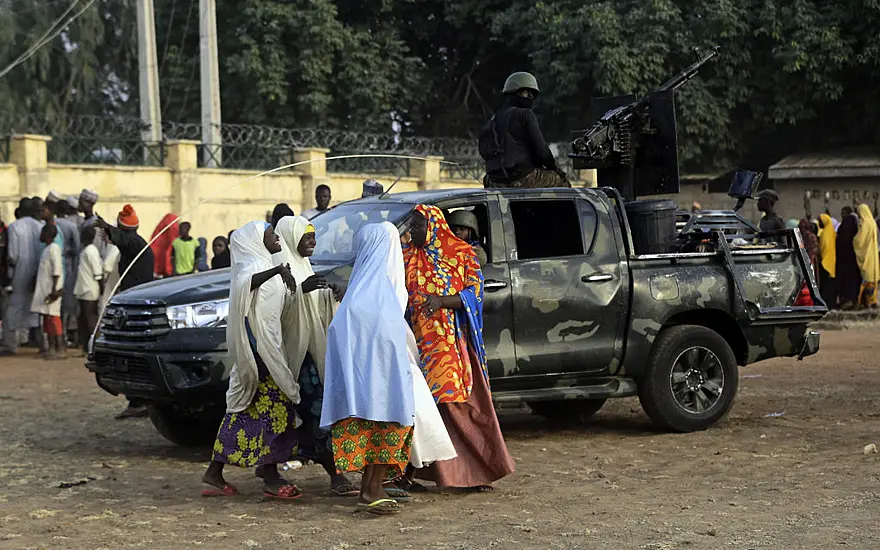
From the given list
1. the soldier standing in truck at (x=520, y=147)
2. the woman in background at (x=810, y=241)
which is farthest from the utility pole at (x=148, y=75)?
the soldier standing in truck at (x=520, y=147)

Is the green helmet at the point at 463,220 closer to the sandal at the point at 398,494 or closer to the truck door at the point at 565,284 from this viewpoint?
the truck door at the point at 565,284

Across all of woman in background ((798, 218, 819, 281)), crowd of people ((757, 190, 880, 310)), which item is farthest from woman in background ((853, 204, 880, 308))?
woman in background ((798, 218, 819, 281))

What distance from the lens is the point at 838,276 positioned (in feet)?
68.5

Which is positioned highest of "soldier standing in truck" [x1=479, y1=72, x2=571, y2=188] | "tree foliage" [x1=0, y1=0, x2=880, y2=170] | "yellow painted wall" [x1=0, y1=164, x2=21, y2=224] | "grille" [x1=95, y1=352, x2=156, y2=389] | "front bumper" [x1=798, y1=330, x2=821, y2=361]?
"tree foliage" [x1=0, y1=0, x2=880, y2=170]

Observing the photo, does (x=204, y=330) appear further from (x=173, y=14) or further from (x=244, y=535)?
(x=173, y=14)

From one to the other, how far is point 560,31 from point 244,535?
25.1 m

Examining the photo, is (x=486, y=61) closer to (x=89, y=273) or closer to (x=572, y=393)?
(x=89, y=273)

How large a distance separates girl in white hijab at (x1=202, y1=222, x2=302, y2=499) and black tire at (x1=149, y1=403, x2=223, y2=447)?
2.04 m

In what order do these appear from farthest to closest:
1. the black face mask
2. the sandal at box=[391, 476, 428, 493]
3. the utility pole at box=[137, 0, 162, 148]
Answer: the utility pole at box=[137, 0, 162, 148], the black face mask, the sandal at box=[391, 476, 428, 493]

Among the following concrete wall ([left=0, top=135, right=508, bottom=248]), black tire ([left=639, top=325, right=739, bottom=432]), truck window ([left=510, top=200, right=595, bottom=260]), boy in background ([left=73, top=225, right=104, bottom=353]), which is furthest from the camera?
concrete wall ([left=0, top=135, right=508, bottom=248])

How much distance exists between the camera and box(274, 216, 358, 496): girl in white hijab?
7.29 m

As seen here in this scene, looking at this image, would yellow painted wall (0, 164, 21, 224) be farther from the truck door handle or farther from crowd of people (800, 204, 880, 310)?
the truck door handle

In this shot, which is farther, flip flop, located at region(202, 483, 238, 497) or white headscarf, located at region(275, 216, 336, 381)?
flip flop, located at region(202, 483, 238, 497)

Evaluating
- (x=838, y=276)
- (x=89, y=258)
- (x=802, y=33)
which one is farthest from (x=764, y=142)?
(x=89, y=258)
